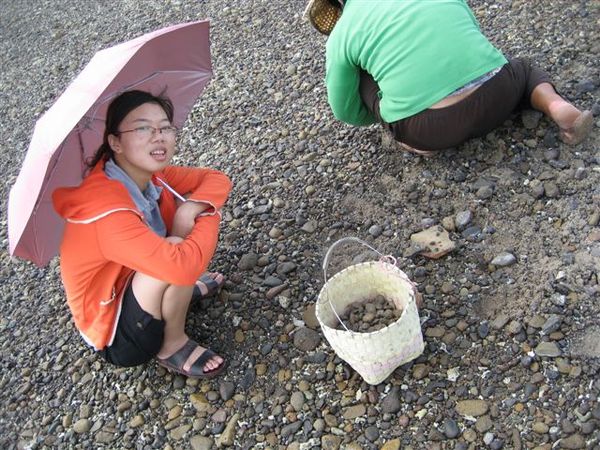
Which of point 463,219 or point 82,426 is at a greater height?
point 463,219

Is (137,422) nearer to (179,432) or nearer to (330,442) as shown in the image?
(179,432)

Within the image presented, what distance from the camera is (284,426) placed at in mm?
2410

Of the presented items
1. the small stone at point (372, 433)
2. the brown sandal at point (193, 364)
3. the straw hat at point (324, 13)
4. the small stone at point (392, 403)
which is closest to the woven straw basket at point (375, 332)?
the small stone at point (392, 403)

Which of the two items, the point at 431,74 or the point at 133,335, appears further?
the point at 431,74

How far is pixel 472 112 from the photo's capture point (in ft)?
9.64

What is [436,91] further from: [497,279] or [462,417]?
[462,417]

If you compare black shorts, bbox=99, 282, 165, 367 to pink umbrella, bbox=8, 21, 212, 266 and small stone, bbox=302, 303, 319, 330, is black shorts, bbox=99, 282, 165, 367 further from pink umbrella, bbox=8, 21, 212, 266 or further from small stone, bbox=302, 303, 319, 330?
small stone, bbox=302, 303, 319, 330

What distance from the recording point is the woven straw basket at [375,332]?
2178 mm

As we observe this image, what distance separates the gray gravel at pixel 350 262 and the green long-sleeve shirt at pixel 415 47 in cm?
44

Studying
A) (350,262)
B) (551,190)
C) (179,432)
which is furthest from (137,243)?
(551,190)

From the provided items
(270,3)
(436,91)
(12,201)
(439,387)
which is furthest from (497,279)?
(270,3)

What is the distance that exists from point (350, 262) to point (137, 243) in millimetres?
1028

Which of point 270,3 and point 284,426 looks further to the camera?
point 270,3

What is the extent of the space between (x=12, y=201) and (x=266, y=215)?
53.0 inches
